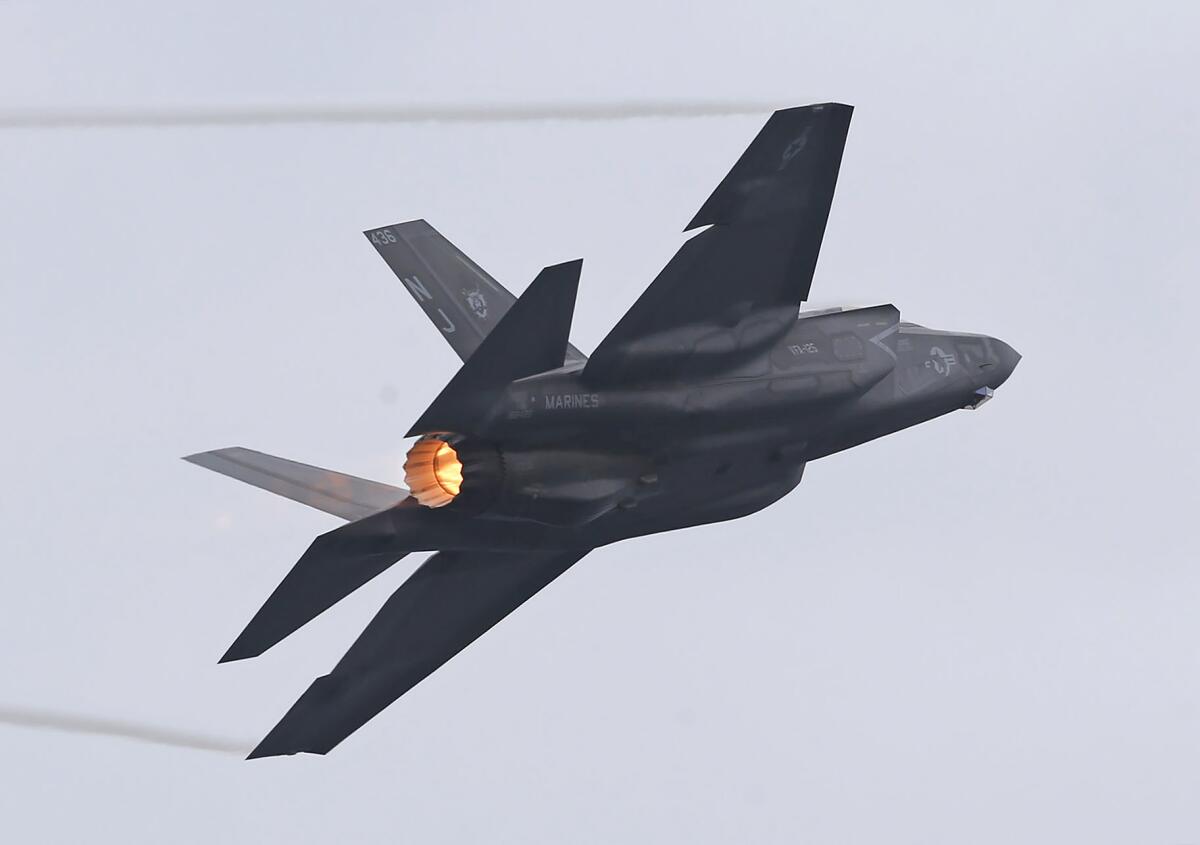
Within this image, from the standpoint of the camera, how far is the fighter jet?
88.3 ft

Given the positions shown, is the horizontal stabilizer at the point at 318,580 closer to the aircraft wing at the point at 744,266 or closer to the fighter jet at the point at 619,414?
the fighter jet at the point at 619,414

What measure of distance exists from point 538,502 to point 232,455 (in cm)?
372

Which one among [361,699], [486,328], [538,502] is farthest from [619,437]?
[361,699]

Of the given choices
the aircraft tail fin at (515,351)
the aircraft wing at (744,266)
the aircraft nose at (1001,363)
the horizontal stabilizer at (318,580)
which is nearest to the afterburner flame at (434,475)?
the horizontal stabilizer at (318,580)

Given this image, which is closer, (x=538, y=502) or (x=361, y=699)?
(x=538, y=502)

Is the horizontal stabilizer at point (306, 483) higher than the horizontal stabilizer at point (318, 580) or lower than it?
higher

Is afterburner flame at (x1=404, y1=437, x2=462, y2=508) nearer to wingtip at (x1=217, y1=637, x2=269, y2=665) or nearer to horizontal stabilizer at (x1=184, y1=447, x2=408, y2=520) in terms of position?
horizontal stabilizer at (x1=184, y1=447, x2=408, y2=520)

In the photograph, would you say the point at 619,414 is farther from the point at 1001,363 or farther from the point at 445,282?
the point at 1001,363

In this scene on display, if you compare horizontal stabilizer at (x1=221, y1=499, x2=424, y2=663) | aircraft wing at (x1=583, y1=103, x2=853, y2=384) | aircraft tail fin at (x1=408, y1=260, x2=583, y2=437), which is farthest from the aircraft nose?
horizontal stabilizer at (x1=221, y1=499, x2=424, y2=663)

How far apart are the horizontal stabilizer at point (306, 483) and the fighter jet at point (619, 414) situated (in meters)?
0.03

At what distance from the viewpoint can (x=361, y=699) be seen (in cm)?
3145

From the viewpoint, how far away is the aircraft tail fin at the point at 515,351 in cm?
2559

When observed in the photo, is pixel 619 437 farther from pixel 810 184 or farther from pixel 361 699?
pixel 361 699

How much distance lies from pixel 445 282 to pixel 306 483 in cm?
386
